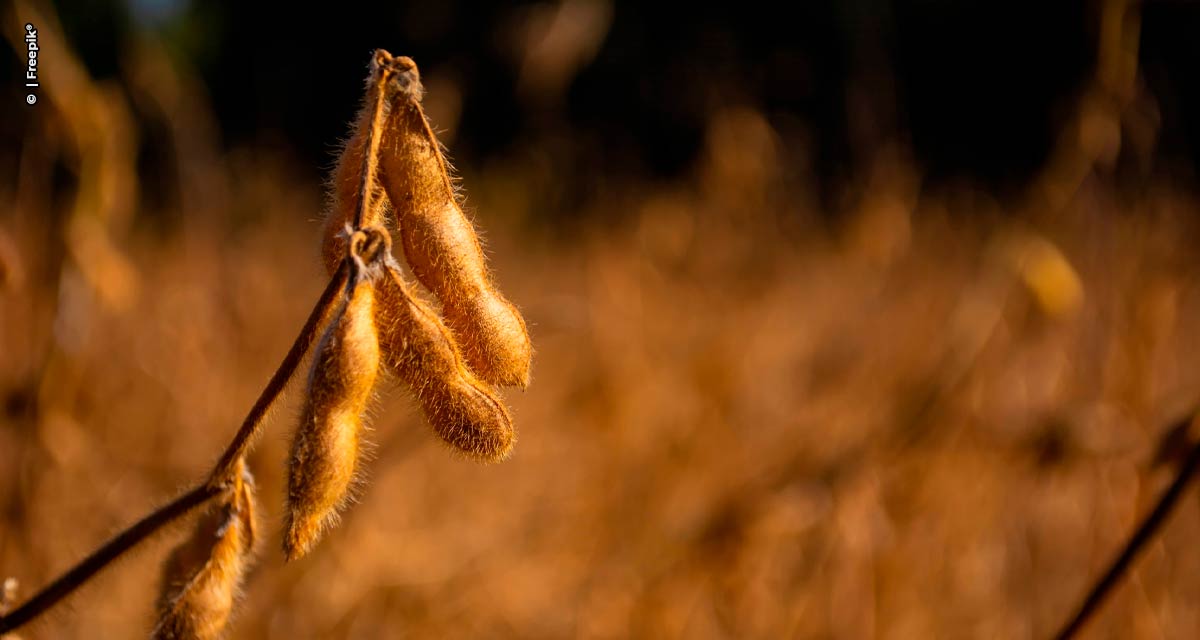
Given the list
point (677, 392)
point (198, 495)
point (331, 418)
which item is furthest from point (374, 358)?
point (677, 392)

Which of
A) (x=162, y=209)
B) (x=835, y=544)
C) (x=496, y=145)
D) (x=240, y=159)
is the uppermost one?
(x=835, y=544)

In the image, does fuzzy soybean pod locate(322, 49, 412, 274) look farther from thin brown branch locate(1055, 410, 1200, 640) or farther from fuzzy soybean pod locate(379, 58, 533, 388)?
thin brown branch locate(1055, 410, 1200, 640)

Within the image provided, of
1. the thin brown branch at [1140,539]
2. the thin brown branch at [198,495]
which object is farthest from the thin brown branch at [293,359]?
the thin brown branch at [1140,539]

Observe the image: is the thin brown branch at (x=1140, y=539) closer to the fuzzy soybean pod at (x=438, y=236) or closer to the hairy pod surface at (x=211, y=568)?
the fuzzy soybean pod at (x=438, y=236)

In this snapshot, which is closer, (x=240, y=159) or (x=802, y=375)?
(x=802, y=375)

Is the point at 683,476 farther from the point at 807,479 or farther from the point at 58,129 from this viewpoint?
the point at 58,129

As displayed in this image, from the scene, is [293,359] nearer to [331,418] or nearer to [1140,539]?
[331,418]

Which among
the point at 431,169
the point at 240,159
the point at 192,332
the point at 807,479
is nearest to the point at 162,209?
the point at 240,159
